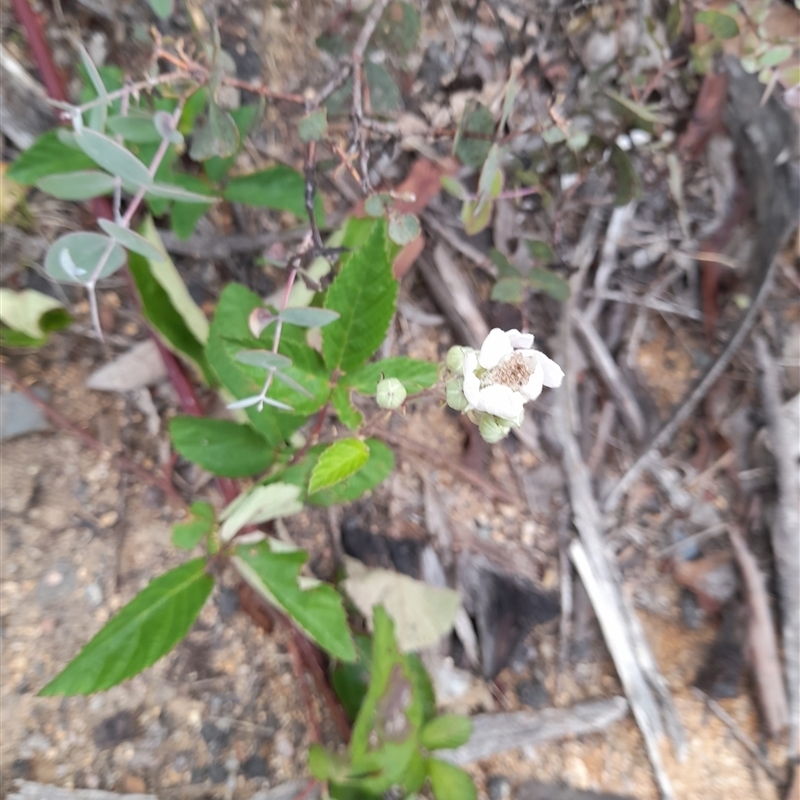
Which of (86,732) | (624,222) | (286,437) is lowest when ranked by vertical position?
(86,732)

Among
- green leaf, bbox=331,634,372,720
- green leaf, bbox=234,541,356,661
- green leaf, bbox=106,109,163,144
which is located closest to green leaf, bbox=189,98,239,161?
green leaf, bbox=106,109,163,144

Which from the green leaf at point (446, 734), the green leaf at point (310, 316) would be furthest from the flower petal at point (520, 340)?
the green leaf at point (446, 734)

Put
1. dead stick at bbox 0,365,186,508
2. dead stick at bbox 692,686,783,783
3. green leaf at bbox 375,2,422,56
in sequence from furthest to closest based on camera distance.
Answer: dead stick at bbox 692,686,783,783 < dead stick at bbox 0,365,186,508 < green leaf at bbox 375,2,422,56

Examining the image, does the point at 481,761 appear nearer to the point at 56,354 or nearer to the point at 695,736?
the point at 695,736

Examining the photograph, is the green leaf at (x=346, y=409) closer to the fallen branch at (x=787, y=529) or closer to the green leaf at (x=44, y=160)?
the green leaf at (x=44, y=160)

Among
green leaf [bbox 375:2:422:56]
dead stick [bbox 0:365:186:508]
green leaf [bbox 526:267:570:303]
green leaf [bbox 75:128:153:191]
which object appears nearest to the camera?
green leaf [bbox 75:128:153:191]

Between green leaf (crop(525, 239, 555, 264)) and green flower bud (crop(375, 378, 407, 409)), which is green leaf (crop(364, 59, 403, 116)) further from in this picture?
green flower bud (crop(375, 378, 407, 409))

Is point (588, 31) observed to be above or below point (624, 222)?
above

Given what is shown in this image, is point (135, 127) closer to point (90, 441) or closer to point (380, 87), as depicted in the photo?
point (380, 87)

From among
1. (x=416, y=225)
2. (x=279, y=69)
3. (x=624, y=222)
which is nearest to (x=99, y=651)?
(x=416, y=225)
